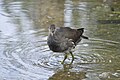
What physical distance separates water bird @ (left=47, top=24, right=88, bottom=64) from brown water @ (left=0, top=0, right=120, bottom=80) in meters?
0.33

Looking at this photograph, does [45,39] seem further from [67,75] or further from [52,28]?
[67,75]

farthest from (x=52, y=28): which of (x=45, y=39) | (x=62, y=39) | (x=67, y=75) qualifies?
(x=45, y=39)

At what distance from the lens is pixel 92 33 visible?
30.3 ft

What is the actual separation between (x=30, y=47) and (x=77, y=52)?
39.9 inches

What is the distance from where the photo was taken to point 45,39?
28.5ft

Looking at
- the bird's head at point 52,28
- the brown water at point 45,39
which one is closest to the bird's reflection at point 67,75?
the brown water at point 45,39

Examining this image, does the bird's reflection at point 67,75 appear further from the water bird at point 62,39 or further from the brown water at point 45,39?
the water bird at point 62,39

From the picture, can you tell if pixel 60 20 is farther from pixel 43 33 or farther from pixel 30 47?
pixel 30 47

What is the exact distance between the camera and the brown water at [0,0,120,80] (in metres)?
6.58

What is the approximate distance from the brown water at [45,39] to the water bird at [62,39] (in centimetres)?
33

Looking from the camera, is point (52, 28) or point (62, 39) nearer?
point (52, 28)

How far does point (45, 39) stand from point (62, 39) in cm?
181

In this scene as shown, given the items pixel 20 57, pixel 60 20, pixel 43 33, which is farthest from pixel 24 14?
pixel 20 57

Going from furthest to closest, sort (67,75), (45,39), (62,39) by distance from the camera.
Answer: (45,39)
(62,39)
(67,75)
